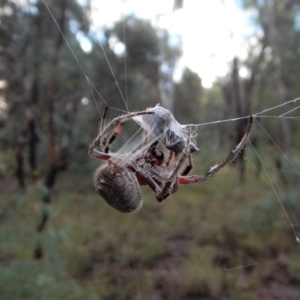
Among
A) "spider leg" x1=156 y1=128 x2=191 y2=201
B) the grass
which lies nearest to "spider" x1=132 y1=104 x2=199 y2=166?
"spider leg" x1=156 y1=128 x2=191 y2=201

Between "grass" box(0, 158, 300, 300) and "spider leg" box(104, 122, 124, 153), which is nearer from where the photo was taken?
"spider leg" box(104, 122, 124, 153)

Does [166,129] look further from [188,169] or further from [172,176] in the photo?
[188,169]

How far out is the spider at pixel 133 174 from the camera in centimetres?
175

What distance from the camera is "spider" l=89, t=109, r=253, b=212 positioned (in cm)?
175

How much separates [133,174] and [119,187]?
0.11 m

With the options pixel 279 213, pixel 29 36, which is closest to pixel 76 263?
pixel 279 213

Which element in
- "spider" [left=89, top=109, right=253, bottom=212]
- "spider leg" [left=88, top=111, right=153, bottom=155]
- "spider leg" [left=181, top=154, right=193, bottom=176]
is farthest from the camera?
"spider leg" [left=181, top=154, right=193, bottom=176]

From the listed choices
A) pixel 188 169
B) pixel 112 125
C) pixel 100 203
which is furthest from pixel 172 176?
pixel 100 203

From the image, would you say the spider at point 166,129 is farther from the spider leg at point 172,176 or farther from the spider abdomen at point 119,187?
the spider abdomen at point 119,187

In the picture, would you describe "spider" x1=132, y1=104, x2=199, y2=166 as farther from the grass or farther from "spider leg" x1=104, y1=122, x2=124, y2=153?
the grass

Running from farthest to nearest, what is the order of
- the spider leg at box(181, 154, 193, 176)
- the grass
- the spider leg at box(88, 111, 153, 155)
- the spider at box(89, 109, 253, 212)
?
the grass < the spider leg at box(181, 154, 193, 176) < the spider at box(89, 109, 253, 212) < the spider leg at box(88, 111, 153, 155)

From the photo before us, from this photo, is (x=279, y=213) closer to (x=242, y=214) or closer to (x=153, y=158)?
(x=242, y=214)

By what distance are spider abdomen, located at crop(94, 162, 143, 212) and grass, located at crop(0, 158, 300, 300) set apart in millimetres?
1607

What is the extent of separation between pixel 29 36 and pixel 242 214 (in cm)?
738
